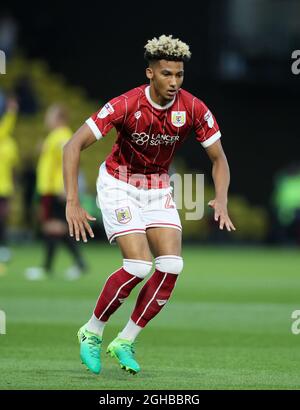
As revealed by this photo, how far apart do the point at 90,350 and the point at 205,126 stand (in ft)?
6.21

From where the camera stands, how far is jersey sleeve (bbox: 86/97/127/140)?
28.4 feet

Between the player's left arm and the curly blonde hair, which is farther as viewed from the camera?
the player's left arm

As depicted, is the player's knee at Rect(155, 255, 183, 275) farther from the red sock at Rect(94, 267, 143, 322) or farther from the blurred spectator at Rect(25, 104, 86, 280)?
the blurred spectator at Rect(25, 104, 86, 280)

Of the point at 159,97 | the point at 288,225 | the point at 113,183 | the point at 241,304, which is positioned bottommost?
the point at 288,225

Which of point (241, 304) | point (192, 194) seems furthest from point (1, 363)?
point (192, 194)

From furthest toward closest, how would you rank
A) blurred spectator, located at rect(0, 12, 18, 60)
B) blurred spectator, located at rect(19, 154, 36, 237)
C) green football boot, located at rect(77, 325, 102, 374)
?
blurred spectator, located at rect(0, 12, 18, 60)
blurred spectator, located at rect(19, 154, 36, 237)
green football boot, located at rect(77, 325, 102, 374)

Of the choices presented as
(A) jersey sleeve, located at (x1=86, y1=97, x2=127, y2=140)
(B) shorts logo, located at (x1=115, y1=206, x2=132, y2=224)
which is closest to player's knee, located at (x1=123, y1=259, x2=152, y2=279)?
(B) shorts logo, located at (x1=115, y1=206, x2=132, y2=224)

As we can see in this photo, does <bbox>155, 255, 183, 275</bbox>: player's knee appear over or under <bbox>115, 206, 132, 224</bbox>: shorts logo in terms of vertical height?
under

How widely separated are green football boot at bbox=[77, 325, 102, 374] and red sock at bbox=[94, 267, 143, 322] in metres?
0.19

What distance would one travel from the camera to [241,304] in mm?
13922

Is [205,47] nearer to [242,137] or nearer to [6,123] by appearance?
[242,137]

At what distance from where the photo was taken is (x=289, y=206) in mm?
28250
